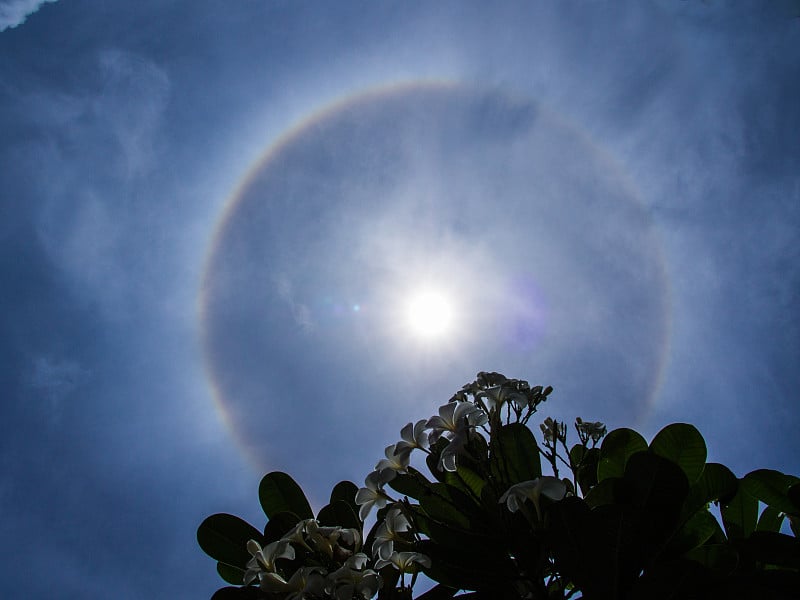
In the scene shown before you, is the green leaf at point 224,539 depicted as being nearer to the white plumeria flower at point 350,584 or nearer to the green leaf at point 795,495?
the white plumeria flower at point 350,584

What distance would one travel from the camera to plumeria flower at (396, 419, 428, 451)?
2010 mm

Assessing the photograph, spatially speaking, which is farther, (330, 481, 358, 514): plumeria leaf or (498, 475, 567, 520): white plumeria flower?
(330, 481, 358, 514): plumeria leaf

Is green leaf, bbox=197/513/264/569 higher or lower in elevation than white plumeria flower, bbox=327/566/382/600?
higher

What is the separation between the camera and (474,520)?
2033 millimetres

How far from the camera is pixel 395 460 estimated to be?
81.0 inches

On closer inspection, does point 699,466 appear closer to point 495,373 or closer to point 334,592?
point 495,373

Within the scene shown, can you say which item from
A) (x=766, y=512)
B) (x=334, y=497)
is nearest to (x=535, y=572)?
(x=334, y=497)

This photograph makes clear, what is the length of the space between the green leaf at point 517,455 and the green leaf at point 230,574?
1.37m

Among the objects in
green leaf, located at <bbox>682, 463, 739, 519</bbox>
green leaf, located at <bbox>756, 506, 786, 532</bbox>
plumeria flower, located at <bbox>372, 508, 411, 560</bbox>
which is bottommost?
green leaf, located at <bbox>756, 506, 786, 532</bbox>

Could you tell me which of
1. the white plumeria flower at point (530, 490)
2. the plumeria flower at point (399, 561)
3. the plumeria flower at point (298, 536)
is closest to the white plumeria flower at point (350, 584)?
the plumeria flower at point (399, 561)

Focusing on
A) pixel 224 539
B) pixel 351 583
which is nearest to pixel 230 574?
pixel 224 539

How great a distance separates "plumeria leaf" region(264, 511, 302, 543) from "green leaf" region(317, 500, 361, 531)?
201 millimetres

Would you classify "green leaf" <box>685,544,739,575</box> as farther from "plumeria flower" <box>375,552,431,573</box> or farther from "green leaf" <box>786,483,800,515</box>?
"plumeria flower" <box>375,552,431,573</box>

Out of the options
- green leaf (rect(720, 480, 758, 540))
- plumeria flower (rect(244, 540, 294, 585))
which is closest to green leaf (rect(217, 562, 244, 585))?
plumeria flower (rect(244, 540, 294, 585))
